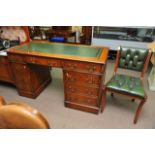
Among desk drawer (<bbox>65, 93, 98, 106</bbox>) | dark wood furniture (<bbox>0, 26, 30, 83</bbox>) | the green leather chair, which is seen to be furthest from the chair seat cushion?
dark wood furniture (<bbox>0, 26, 30, 83</bbox>)

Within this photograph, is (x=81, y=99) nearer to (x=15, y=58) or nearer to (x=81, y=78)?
(x=81, y=78)

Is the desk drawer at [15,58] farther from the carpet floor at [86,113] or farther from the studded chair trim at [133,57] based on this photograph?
the studded chair trim at [133,57]

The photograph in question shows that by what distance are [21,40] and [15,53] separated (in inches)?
33.4

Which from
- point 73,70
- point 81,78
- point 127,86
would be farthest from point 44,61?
point 127,86

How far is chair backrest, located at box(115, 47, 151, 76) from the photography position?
1.77 m

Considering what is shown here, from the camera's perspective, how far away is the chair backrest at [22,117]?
0.57 meters

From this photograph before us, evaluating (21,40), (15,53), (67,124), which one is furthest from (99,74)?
(21,40)

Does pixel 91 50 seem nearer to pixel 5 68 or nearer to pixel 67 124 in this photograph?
pixel 67 124

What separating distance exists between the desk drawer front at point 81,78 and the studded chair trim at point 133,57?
0.60 meters

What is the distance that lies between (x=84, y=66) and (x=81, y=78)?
0.19m

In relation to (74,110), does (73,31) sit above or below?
above

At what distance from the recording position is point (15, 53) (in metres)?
1.82

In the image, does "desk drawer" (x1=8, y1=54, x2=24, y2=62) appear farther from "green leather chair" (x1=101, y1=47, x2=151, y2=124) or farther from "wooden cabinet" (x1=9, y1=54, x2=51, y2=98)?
Answer: "green leather chair" (x1=101, y1=47, x2=151, y2=124)

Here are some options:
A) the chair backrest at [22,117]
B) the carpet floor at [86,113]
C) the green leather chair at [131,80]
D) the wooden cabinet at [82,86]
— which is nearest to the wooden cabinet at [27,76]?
the carpet floor at [86,113]
